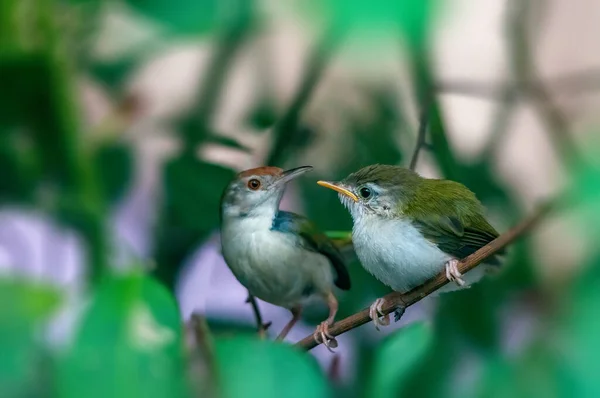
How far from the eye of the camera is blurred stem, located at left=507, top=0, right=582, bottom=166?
47 centimetres

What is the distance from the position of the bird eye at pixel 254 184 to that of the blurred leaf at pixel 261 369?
0.22 ft

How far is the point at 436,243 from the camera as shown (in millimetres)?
273

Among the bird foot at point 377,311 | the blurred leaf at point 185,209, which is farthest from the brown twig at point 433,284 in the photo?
the blurred leaf at point 185,209

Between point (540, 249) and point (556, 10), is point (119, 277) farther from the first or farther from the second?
point (556, 10)

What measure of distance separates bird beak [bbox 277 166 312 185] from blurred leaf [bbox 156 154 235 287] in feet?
0.23

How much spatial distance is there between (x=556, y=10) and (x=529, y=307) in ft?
0.76

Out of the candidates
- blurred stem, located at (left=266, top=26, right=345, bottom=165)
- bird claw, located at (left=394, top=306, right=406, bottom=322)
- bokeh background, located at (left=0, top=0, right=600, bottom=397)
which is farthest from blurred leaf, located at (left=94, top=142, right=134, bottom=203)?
bird claw, located at (left=394, top=306, right=406, bottom=322)

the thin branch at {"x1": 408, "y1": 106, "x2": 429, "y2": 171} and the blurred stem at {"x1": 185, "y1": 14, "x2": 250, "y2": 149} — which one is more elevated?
the thin branch at {"x1": 408, "y1": 106, "x2": 429, "y2": 171}

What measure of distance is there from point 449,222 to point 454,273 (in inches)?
1.2

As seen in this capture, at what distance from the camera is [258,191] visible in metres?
0.31

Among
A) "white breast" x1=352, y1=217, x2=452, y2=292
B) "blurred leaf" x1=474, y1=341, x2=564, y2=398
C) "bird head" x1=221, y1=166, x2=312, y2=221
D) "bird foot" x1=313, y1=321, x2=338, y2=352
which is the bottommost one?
"blurred leaf" x1=474, y1=341, x2=564, y2=398

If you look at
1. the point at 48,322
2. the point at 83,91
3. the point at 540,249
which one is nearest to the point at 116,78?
the point at 83,91

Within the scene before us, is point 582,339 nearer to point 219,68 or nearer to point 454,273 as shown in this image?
point 454,273

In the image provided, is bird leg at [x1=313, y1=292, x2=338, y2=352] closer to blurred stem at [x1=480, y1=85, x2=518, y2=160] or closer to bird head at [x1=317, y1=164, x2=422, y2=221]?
bird head at [x1=317, y1=164, x2=422, y2=221]
